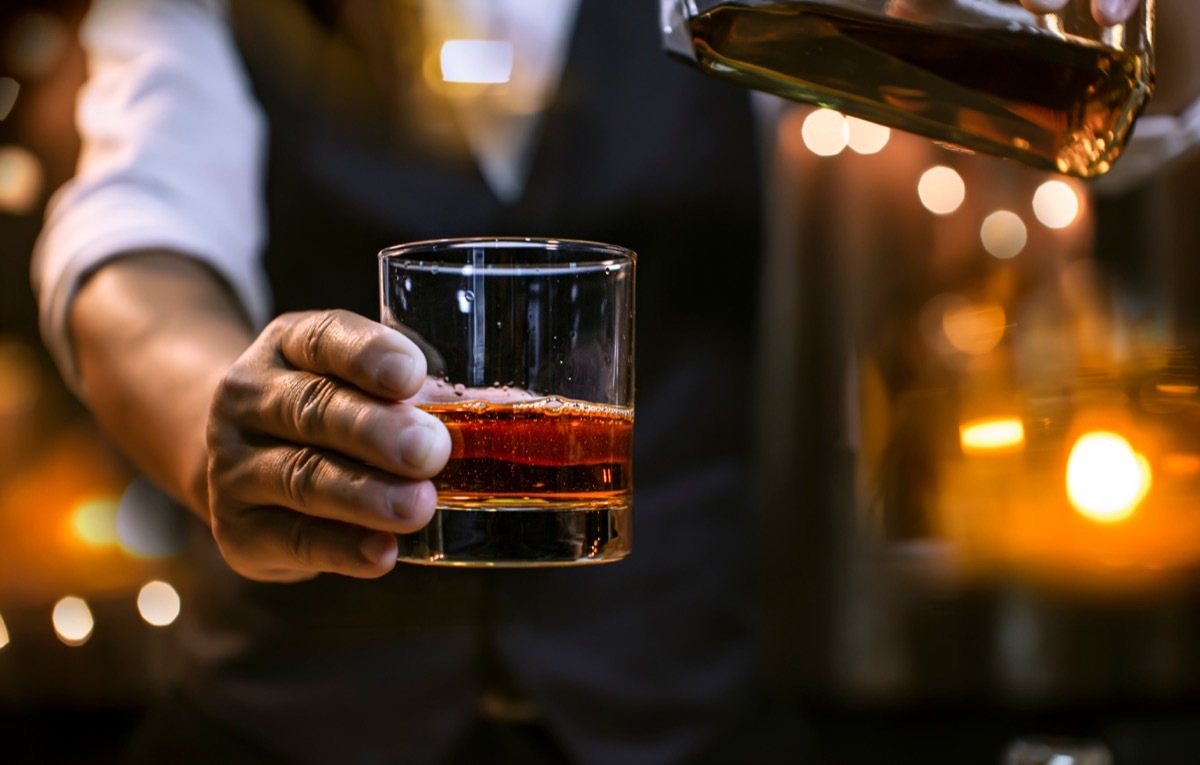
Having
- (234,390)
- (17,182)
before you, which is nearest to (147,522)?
(17,182)

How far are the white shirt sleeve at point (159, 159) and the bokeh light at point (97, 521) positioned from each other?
16.2 inches

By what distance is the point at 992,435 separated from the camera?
110 cm

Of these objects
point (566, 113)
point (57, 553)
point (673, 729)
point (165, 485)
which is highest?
point (566, 113)

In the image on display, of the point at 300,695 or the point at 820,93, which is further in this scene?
the point at 300,695

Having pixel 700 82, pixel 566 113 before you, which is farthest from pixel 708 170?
pixel 566 113

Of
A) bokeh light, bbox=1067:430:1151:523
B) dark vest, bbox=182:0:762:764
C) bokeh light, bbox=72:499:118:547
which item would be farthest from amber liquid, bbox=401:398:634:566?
bokeh light, bbox=72:499:118:547

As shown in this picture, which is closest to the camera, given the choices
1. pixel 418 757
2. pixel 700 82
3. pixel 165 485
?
pixel 165 485

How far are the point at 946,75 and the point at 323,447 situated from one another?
27 centimetres

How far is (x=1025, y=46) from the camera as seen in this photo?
0.35 metres

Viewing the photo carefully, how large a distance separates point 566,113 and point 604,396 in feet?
1.60

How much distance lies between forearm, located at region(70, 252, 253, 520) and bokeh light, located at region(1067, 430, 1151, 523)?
75 centimetres

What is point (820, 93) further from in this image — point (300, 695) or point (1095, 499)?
point (1095, 499)

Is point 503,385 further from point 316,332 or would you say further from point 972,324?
point 972,324

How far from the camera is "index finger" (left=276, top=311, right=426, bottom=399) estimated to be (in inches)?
11.8
